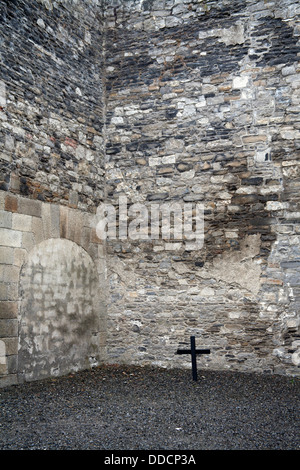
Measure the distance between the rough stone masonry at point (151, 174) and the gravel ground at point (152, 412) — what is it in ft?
1.44

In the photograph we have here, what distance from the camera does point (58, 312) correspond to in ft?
18.1

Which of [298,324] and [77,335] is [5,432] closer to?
[77,335]

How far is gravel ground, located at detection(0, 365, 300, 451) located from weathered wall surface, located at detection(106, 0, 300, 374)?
59 centimetres

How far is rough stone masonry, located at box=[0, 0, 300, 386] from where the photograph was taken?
5305 mm

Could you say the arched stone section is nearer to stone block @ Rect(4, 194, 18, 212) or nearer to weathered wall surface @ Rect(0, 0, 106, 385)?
weathered wall surface @ Rect(0, 0, 106, 385)

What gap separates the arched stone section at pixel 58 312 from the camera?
5.09 m

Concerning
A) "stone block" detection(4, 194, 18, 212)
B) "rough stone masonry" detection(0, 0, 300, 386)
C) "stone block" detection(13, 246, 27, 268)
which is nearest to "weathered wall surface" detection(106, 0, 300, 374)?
"rough stone masonry" detection(0, 0, 300, 386)

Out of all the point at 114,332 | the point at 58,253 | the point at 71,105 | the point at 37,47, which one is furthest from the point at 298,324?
the point at 37,47

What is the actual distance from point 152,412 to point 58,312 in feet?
6.55

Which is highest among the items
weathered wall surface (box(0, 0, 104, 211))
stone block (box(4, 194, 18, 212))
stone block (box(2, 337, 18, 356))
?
weathered wall surface (box(0, 0, 104, 211))

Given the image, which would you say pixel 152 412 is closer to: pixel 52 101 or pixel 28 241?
pixel 28 241

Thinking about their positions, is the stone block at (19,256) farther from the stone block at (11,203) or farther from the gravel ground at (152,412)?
the gravel ground at (152,412)

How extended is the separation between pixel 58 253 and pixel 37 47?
98.5 inches

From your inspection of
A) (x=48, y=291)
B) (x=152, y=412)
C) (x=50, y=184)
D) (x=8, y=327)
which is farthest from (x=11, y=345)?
(x=50, y=184)
